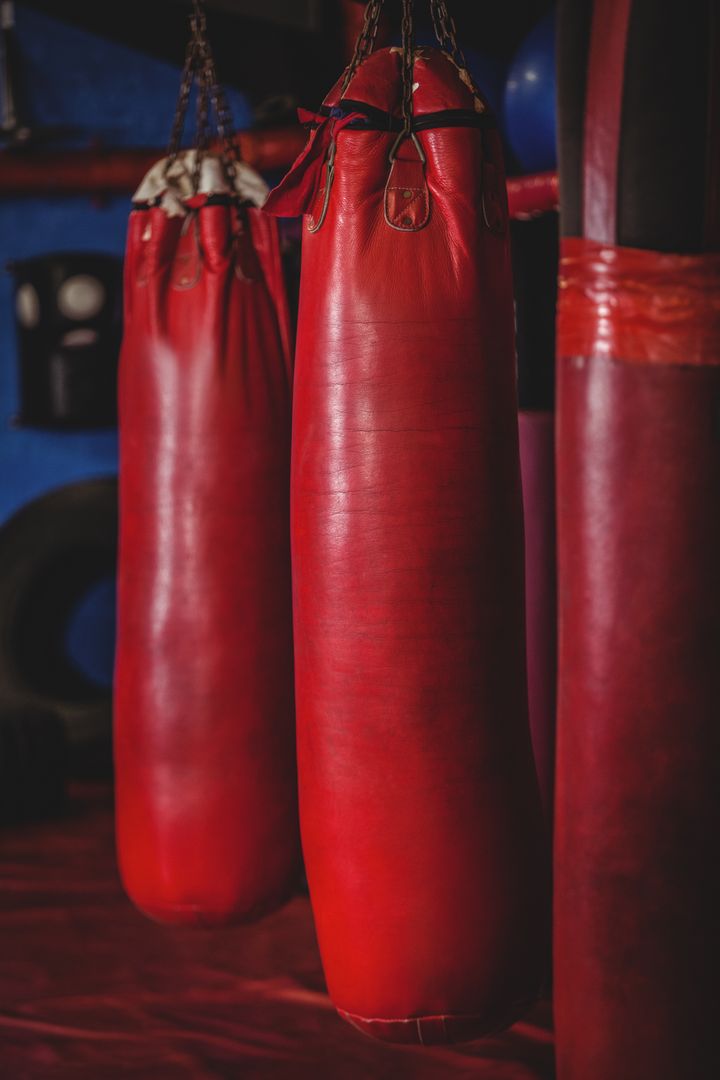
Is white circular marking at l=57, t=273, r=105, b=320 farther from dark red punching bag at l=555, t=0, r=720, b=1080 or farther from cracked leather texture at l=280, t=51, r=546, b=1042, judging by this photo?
→ dark red punching bag at l=555, t=0, r=720, b=1080

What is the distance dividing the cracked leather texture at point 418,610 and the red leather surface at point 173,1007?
1.80ft

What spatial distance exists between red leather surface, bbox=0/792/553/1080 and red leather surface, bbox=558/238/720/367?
1.09 meters

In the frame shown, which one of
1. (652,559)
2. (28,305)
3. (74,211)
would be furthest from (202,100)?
(74,211)

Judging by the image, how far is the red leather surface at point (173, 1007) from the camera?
4.81ft

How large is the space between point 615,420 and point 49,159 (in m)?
2.83

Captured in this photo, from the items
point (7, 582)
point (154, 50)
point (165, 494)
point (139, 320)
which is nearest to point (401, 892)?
point (165, 494)

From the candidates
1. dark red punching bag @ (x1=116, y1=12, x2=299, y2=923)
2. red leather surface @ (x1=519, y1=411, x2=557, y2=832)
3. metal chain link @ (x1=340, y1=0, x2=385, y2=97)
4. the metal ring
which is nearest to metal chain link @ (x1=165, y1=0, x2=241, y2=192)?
dark red punching bag @ (x1=116, y1=12, x2=299, y2=923)

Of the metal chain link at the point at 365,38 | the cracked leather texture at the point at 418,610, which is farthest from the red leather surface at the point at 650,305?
the metal chain link at the point at 365,38

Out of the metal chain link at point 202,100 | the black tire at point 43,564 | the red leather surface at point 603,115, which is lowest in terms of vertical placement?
the black tire at point 43,564

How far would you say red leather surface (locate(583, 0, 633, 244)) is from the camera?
2.95ft

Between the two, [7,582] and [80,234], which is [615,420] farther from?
[80,234]

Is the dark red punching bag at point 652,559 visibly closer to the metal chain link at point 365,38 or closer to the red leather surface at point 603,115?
the red leather surface at point 603,115

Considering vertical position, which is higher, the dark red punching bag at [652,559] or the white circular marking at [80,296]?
the white circular marking at [80,296]

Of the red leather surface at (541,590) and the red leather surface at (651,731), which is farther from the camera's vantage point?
the red leather surface at (541,590)
